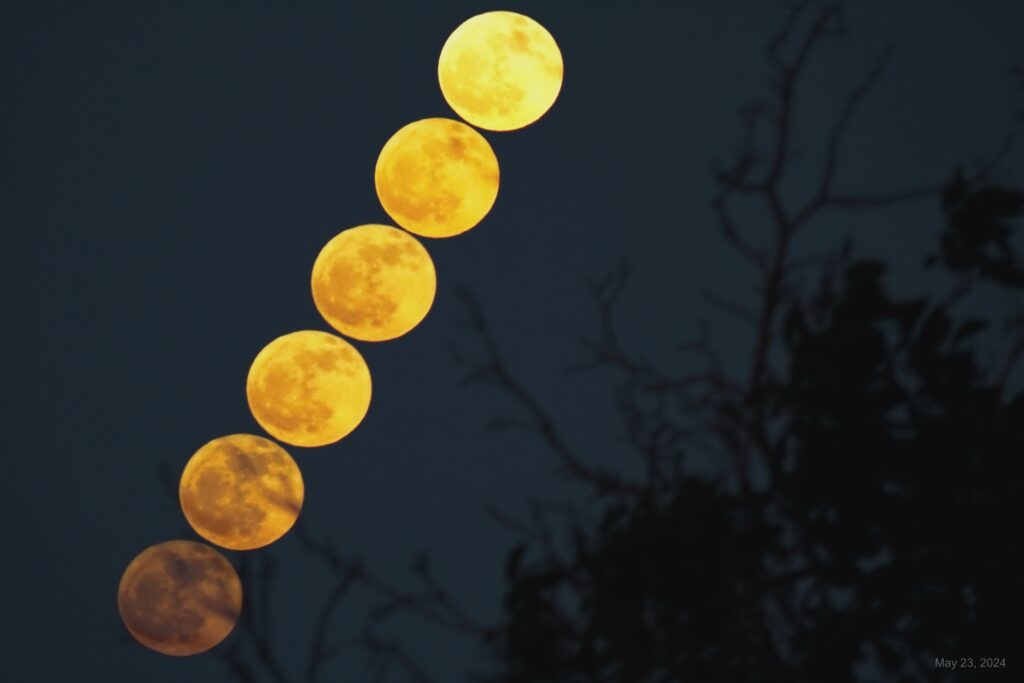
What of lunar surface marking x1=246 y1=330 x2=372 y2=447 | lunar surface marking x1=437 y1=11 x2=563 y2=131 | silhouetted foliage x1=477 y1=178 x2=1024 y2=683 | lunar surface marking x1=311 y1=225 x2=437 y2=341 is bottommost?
silhouetted foliage x1=477 y1=178 x2=1024 y2=683

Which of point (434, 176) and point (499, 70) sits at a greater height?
point (499, 70)

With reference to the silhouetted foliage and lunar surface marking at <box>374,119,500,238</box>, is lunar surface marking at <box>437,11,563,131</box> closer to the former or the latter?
lunar surface marking at <box>374,119,500,238</box>

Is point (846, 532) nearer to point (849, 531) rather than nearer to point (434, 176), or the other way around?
point (849, 531)

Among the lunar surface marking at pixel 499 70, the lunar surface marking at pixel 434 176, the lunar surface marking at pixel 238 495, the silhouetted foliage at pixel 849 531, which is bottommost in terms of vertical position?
the silhouetted foliage at pixel 849 531

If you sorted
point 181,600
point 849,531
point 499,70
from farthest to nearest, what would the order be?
point 499,70 < point 181,600 < point 849,531

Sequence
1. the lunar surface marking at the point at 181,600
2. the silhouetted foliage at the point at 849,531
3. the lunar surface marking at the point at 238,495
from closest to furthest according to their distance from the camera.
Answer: the silhouetted foliage at the point at 849,531, the lunar surface marking at the point at 181,600, the lunar surface marking at the point at 238,495

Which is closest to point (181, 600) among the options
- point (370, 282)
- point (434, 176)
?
point (370, 282)

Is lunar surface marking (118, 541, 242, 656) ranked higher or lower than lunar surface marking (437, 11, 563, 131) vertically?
lower

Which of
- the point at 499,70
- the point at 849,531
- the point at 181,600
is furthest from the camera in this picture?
the point at 499,70

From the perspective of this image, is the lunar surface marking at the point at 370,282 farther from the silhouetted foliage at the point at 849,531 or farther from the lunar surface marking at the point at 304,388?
the silhouetted foliage at the point at 849,531

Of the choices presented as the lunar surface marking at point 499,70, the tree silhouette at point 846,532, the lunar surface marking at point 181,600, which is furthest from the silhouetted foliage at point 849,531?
the lunar surface marking at point 499,70

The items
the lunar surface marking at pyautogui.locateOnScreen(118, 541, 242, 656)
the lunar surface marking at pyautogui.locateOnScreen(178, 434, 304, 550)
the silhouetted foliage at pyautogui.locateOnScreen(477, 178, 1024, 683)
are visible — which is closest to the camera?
the silhouetted foliage at pyautogui.locateOnScreen(477, 178, 1024, 683)

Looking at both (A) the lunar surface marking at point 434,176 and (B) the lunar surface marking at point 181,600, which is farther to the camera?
(A) the lunar surface marking at point 434,176

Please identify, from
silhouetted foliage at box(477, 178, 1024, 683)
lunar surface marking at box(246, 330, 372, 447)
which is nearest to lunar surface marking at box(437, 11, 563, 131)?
lunar surface marking at box(246, 330, 372, 447)
